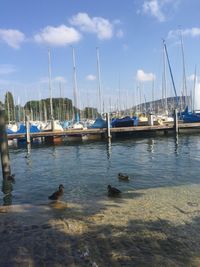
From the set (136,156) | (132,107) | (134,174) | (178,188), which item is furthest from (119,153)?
(132,107)

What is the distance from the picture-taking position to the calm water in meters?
17.1

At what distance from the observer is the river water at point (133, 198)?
8.95 metres

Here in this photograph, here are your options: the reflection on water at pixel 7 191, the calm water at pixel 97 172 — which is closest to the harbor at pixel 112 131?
the calm water at pixel 97 172

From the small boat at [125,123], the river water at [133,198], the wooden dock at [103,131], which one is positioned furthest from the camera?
the small boat at [125,123]

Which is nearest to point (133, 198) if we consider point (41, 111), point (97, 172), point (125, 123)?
point (97, 172)

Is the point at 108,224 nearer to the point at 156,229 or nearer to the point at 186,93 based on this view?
the point at 156,229

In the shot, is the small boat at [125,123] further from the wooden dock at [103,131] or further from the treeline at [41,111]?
the treeline at [41,111]

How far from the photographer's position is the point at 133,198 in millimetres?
14906

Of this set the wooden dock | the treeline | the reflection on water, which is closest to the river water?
the reflection on water

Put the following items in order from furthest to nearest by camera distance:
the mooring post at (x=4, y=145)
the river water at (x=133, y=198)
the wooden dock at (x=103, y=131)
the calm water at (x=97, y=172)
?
the wooden dock at (x=103, y=131), the mooring post at (x=4, y=145), the calm water at (x=97, y=172), the river water at (x=133, y=198)

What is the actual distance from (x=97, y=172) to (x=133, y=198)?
7731mm

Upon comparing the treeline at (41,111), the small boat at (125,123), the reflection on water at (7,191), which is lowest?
the reflection on water at (7,191)

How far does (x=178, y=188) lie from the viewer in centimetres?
1658

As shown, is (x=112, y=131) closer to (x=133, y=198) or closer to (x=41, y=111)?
(x=133, y=198)
